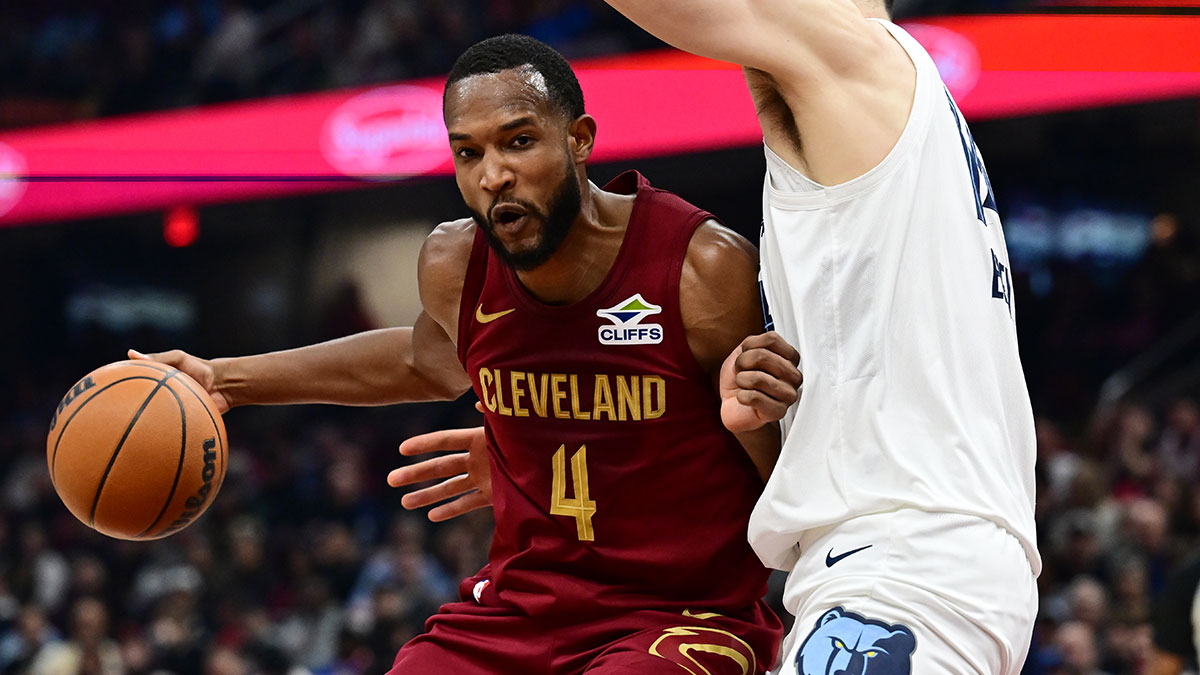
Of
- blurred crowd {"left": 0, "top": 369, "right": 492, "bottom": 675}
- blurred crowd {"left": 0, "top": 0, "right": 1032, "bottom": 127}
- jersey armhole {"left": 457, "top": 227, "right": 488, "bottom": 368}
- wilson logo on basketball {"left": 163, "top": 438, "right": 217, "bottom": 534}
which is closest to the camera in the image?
jersey armhole {"left": 457, "top": 227, "right": 488, "bottom": 368}

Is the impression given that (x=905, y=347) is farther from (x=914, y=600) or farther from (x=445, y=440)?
(x=445, y=440)

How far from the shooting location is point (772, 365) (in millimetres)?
2355

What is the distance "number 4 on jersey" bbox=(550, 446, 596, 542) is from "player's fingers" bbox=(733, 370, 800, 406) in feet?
1.90

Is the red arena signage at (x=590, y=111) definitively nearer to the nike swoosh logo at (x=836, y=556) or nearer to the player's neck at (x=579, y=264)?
the player's neck at (x=579, y=264)

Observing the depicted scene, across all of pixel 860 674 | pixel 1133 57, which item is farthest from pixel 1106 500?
pixel 860 674

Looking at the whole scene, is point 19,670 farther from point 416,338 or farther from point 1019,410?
point 1019,410

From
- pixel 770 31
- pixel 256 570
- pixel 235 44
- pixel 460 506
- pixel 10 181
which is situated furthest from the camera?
pixel 235 44

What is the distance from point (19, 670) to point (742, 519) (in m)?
8.77

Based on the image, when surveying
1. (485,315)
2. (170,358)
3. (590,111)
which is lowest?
(485,315)

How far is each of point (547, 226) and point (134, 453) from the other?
1104 mm

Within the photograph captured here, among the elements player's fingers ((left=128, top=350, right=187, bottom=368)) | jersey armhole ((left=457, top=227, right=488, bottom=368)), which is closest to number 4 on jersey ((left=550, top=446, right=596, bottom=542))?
jersey armhole ((left=457, top=227, right=488, bottom=368))

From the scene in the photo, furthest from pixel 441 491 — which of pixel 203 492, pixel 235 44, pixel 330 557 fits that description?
pixel 235 44

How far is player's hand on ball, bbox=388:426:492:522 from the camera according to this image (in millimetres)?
3412

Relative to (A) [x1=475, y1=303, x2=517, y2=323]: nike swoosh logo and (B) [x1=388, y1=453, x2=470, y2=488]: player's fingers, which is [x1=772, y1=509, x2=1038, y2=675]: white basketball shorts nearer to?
(A) [x1=475, y1=303, x2=517, y2=323]: nike swoosh logo
